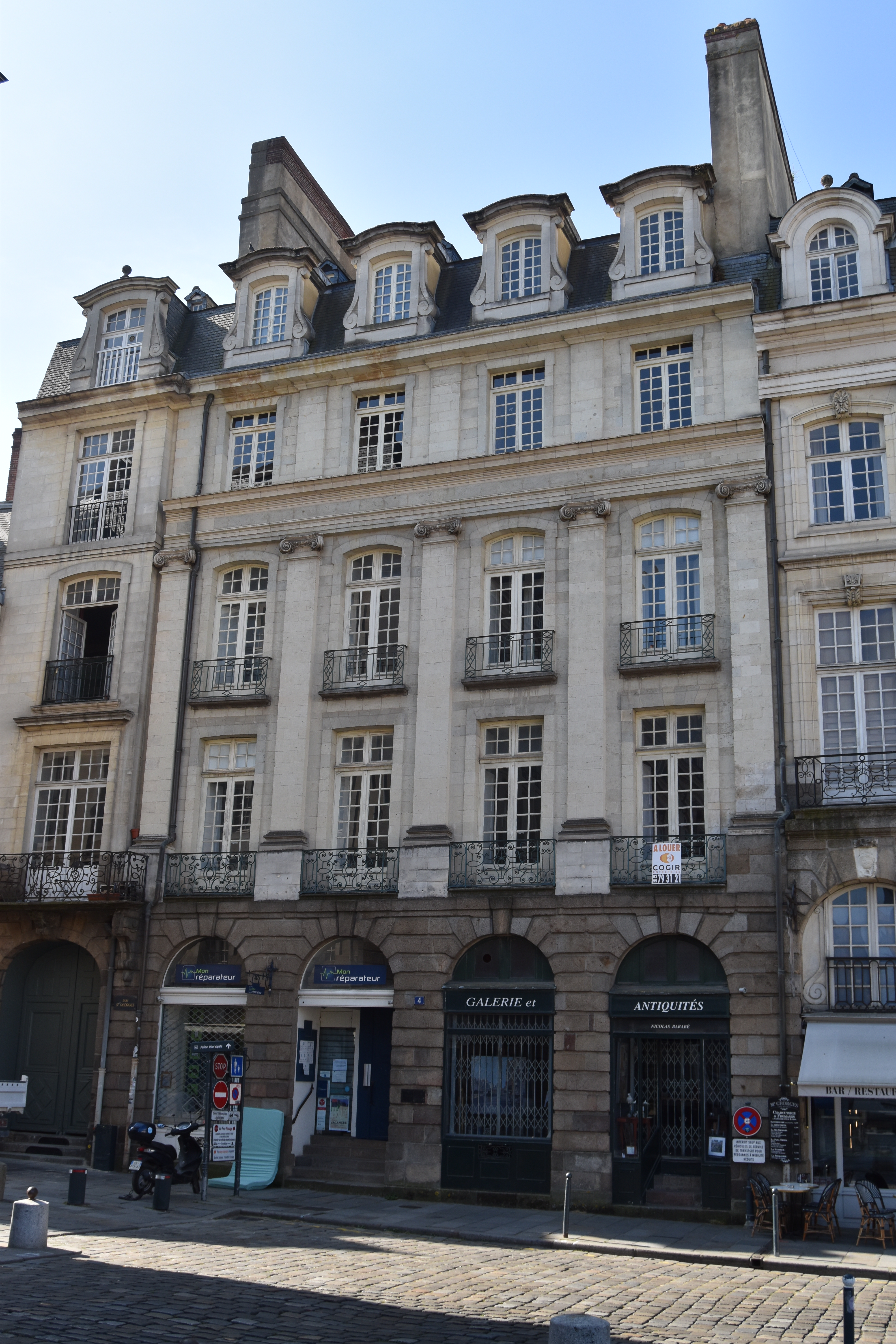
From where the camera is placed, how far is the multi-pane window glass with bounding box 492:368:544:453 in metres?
26.8

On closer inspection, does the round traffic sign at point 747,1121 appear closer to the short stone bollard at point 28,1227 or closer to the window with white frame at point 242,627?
the short stone bollard at point 28,1227

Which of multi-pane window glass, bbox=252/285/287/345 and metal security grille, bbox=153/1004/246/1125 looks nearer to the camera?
metal security grille, bbox=153/1004/246/1125

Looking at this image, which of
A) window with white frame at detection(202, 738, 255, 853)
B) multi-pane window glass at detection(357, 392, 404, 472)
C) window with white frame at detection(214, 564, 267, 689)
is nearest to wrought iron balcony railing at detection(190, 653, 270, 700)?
window with white frame at detection(214, 564, 267, 689)

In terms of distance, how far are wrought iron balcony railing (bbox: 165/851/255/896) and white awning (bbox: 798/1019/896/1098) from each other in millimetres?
11225

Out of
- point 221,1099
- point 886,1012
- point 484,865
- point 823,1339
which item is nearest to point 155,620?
point 484,865

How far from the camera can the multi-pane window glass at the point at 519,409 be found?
26.8 meters

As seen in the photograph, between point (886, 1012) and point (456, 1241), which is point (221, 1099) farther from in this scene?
point (886, 1012)

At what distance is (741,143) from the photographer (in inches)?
1102

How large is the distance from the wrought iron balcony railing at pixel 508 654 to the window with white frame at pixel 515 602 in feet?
0.04

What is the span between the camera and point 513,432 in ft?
88.7

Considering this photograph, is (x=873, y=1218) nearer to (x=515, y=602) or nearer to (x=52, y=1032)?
(x=515, y=602)

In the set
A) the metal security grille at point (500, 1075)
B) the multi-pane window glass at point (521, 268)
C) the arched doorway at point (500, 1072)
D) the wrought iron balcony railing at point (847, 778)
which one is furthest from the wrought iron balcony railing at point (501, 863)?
the multi-pane window glass at point (521, 268)

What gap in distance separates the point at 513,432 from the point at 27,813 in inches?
522

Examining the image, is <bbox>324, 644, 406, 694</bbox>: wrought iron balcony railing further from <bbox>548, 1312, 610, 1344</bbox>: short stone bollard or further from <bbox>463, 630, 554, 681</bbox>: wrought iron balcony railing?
<bbox>548, 1312, 610, 1344</bbox>: short stone bollard
